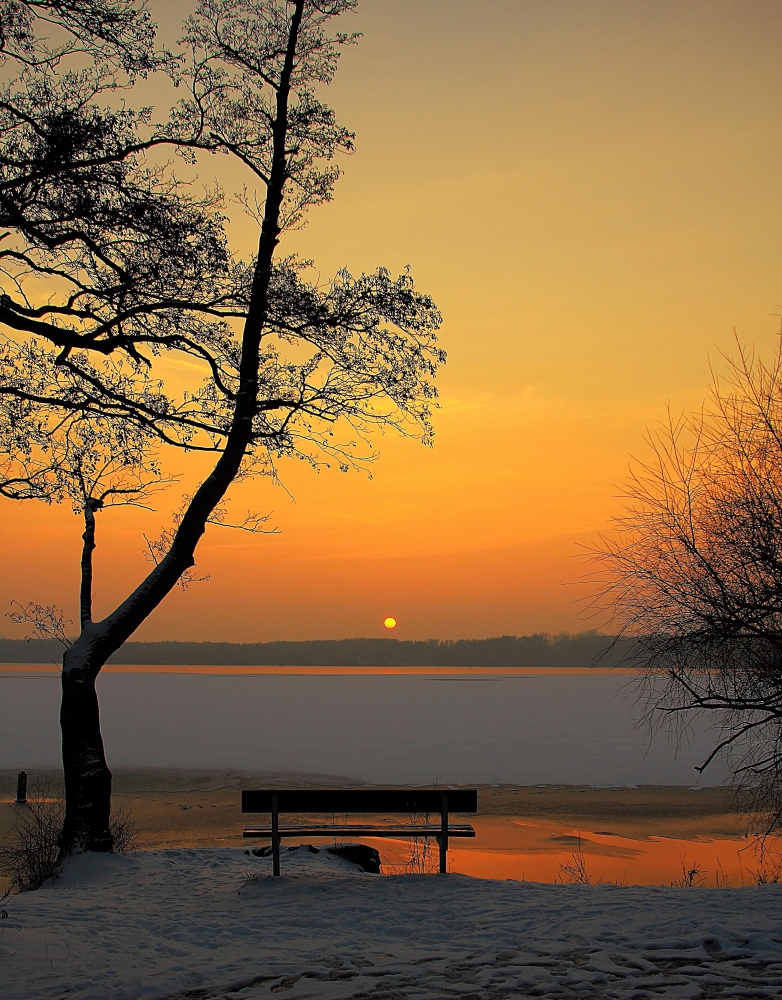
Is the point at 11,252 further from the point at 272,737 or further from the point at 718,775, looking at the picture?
the point at 272,737

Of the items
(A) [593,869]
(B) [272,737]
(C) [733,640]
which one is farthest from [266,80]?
(B) [272,737]

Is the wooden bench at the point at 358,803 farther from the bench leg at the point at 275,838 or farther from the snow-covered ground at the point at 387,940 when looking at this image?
the snow-covered ground at the point at 387,940

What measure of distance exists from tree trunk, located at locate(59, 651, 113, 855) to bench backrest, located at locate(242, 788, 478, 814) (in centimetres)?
268

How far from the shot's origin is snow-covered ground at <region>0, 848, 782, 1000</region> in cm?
555

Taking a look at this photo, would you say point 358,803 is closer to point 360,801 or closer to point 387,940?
point 360,801

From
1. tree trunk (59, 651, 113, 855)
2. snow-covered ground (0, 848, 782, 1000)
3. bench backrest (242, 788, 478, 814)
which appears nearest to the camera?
snow-covered ground (0, 848, 782, 1000)

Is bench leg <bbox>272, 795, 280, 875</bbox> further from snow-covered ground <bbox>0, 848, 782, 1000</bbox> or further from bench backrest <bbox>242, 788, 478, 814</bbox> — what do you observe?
snow-covered ground <bbox>0, 848, 782, 1000</bbox>

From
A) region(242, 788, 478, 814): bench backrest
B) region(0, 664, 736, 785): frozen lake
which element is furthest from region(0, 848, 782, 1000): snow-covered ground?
region(0, 664, 736, 785): frozen lake

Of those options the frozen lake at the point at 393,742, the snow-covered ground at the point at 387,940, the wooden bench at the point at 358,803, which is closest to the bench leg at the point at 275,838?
the wooden bench at the point at 358,803

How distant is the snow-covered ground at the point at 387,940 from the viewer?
5.55 m

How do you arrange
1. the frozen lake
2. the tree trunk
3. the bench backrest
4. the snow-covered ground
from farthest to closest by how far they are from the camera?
the frozen lake → the tree trunk → the bench backrest → the snow-covered ground

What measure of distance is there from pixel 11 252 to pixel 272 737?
30.3m

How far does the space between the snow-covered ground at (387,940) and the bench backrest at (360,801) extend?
2.14ft

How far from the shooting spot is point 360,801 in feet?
30.2
